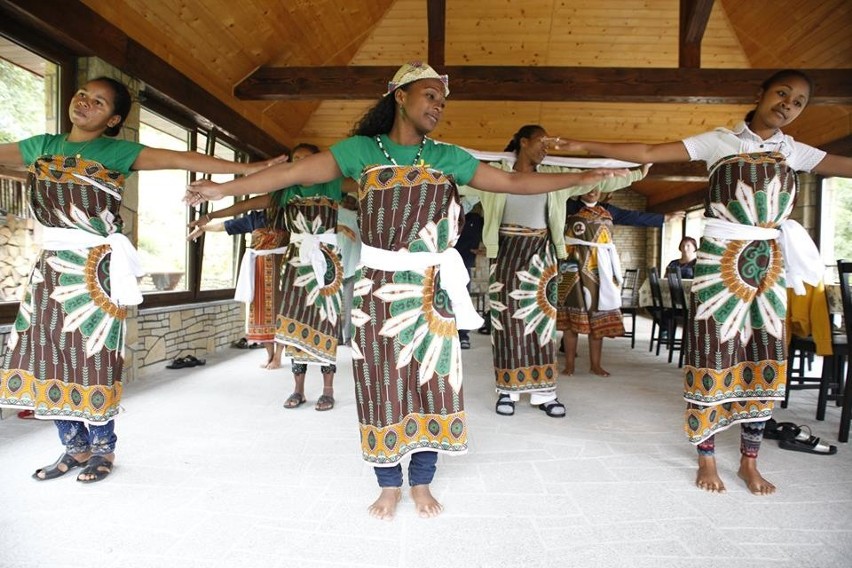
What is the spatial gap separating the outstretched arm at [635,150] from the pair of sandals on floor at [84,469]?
2.29 m

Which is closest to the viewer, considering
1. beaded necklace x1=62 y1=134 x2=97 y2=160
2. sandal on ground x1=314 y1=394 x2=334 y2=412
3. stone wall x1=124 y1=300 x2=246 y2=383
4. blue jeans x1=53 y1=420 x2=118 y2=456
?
beaded necklace x1=62 y1=134 x2=97 y2=160

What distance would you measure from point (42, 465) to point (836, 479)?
135 inches

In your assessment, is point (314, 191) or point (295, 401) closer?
point (314, 191)

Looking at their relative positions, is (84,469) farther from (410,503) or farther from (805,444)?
(805,444)

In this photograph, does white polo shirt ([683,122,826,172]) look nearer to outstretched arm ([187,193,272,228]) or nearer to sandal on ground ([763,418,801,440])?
sandal on ground ([763,418,801,440])

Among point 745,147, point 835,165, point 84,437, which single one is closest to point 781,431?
point 835,165

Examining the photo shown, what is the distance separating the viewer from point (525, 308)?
3.18 metres

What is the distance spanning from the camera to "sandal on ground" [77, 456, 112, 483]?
82.9 inches

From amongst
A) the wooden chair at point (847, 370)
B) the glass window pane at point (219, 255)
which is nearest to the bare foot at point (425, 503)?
the wooden chair at point (847, 370)

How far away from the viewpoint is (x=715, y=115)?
24.8 ft

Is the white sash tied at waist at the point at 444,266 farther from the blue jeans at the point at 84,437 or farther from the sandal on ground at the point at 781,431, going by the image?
the sandal on ground at the point at 781,431

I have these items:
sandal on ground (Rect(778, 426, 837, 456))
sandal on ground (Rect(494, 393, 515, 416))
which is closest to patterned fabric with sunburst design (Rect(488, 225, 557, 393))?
sandal on ground (Rect(494, 393, 515, 416))

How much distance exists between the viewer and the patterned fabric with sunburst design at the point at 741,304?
207cm

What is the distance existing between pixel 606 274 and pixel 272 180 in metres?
3.33
